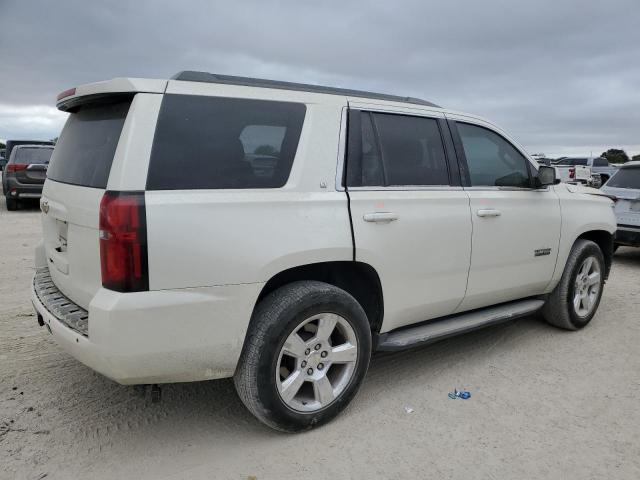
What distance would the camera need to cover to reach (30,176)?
13.3m

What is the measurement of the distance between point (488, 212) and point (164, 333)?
2450mm

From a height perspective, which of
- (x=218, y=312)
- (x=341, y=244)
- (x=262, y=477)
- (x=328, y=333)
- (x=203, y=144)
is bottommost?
(x=262, y=477)

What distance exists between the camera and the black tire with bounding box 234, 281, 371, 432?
2750 mm

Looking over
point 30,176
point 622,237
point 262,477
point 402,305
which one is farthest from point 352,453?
point 30,176

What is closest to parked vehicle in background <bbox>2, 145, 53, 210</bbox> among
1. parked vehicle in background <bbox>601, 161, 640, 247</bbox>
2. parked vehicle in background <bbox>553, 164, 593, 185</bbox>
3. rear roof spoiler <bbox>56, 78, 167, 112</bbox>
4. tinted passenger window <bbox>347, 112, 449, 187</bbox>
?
rear roof spoiler <bbox>56, 78, 167, 112</bbox>

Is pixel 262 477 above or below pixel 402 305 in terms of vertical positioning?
below

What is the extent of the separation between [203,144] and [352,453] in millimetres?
1793

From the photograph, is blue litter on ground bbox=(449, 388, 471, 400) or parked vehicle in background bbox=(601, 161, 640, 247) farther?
parked vehicle in background bbox=(601, 161, 640, 247)

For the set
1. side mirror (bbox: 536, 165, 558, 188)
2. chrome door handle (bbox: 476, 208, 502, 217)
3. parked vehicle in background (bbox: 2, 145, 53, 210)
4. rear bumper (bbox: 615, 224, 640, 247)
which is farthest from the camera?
parked vehicle in background (bbox: 2, 145, 53, 210)

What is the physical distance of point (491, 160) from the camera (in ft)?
13.6

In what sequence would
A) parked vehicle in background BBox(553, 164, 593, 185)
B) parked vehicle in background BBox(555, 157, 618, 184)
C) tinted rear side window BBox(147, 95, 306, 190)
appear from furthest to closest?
parked vehicle in background BBox(555, 157, 618, 184) < parked vehicle in background BBox(553, 164, 593, 185) < tinted rear side window BBox(147, 95, 306, 190)

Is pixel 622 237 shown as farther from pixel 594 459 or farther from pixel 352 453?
pixel 352 453

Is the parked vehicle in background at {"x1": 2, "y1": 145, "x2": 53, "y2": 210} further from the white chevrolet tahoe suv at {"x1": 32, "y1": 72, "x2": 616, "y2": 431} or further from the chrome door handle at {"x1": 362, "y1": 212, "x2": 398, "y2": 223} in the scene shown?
the chrome door handle at {"x1": 362, "y1": 212, "x2": 398, "y2": 223}

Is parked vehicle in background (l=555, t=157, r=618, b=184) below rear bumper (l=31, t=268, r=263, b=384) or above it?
above
